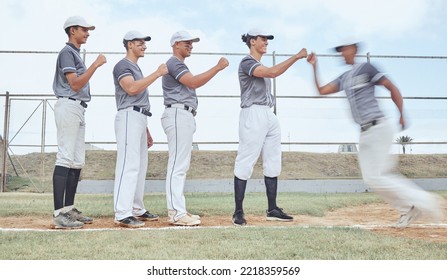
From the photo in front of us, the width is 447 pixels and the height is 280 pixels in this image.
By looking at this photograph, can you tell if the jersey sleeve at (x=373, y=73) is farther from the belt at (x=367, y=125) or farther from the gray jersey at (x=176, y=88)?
the gray jersey at (x=176, y=88)

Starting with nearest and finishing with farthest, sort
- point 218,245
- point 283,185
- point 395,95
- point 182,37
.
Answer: point 218,245 < point 395,95 < point 182,37 < point 283,185

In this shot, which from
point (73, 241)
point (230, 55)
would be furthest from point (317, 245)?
point (230, 55)

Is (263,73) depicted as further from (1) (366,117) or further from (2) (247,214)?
(2) (247,214)

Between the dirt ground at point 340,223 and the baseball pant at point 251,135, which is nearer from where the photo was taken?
the dirt ground at point 340,223

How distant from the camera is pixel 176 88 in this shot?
396cm

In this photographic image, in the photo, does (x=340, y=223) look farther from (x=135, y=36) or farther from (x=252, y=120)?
(x=135, y=36)

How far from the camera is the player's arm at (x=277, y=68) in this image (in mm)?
3727

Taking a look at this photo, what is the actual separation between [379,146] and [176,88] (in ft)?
5.89

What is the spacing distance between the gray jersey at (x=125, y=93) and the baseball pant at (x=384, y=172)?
1892 millimetres

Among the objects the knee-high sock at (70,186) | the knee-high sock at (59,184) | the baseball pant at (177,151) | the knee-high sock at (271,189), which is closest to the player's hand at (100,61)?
the baseball pant at (177,151)

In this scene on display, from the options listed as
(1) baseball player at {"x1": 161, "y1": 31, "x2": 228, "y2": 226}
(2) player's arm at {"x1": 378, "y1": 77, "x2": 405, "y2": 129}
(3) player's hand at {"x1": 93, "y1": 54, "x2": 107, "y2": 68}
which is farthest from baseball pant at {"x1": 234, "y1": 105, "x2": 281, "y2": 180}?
(3) player's hand at {"x1": 93, "y1": 54, "x2": 107, "y2": 68}

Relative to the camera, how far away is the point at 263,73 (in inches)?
155

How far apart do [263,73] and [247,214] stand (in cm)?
170

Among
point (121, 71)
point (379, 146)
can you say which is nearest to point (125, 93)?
point (121, 71)
